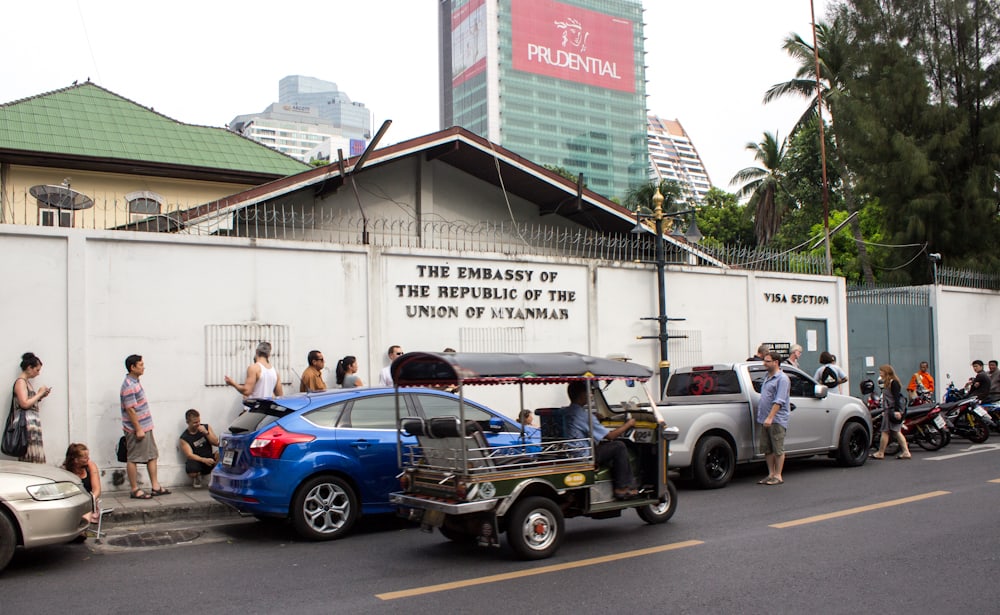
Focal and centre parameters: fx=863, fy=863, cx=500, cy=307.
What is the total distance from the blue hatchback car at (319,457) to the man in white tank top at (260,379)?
2455 mm

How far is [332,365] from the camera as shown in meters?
12.7

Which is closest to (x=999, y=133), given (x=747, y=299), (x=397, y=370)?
(x=747, y=299)

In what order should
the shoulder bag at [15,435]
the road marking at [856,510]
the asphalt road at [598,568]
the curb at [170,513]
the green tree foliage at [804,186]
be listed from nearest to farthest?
the asphalt road at [598,568] < the road marking at [856,510] < the curb at [170,513] < the shoulder bag at [15,435] < the green tree foliage at [804,186]

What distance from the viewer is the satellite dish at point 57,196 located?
37.6 ft

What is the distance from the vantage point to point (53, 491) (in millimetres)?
7312

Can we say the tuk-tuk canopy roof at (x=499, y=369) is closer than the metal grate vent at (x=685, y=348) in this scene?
Yes

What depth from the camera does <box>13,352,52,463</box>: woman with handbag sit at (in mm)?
9914

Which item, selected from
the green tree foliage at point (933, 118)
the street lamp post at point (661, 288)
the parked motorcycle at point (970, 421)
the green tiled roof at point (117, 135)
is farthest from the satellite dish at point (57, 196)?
the green tree foliage at point (933, 118)

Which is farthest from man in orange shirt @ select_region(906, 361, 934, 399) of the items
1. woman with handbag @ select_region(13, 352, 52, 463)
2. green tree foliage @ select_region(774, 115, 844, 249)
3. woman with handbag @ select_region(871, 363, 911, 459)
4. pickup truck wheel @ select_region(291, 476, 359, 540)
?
green tree foliage @ select_region(774, 115, 844, 249)

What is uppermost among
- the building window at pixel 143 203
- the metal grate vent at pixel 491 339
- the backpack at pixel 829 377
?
the building window at pixel 143 203

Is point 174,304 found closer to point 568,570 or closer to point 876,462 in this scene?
point 568,570

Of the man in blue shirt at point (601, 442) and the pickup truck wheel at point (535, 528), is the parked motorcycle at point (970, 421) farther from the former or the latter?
the pickup truck wheel at point (535, 528)

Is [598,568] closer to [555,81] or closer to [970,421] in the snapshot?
Answer: [970,421]

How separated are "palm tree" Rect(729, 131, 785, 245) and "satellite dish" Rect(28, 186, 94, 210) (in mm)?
37997
